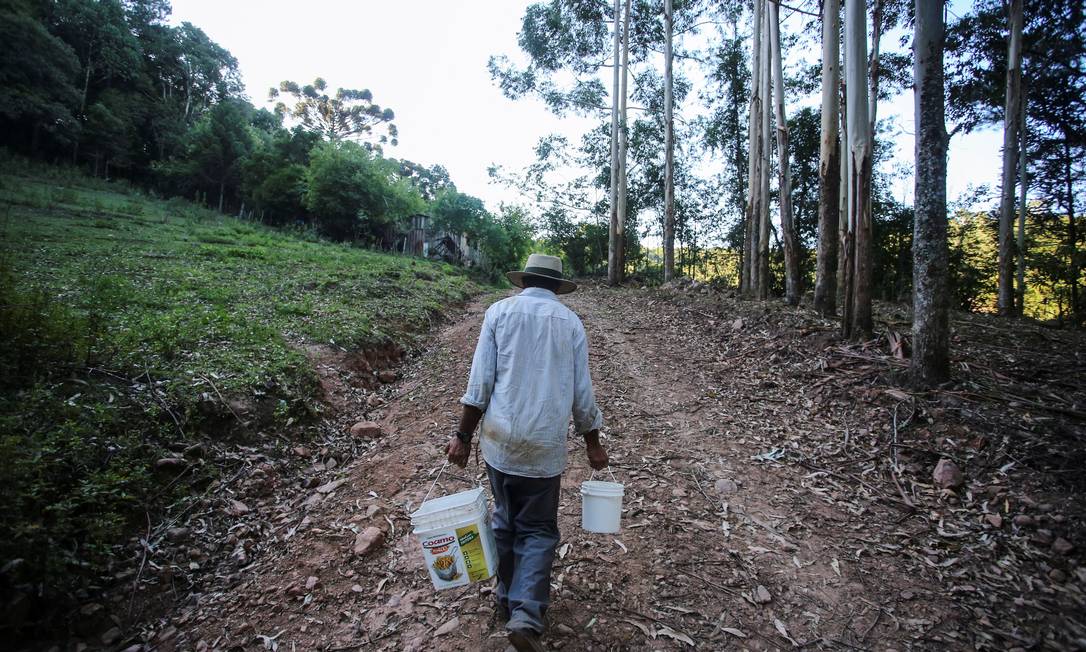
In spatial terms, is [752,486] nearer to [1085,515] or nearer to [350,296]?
[1085,515]

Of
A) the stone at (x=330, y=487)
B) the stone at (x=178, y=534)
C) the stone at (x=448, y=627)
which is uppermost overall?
the stone at (x=330, y=487)

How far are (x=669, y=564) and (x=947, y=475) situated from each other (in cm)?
253

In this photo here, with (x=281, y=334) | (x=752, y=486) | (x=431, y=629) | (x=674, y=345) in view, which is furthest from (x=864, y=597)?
(x=281, y=334)

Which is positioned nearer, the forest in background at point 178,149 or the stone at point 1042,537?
the stone at point 1042,537

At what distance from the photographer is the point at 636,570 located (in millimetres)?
3182

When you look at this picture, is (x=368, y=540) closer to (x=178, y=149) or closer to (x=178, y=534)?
(x=178, y=534)

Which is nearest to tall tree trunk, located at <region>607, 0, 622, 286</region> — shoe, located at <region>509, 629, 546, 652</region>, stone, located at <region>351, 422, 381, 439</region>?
stone, located at <region>351, 422, 381, 439</region>

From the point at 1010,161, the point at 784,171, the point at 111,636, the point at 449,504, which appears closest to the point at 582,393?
the point at 449,504

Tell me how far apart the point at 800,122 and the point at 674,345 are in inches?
607

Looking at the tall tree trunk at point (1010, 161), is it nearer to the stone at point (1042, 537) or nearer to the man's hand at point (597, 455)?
the stone at point (1042, 537)

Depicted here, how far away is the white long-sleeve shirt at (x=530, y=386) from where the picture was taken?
8.27 ft

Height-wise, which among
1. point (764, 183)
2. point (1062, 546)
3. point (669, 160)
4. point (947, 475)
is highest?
point (669, 160)

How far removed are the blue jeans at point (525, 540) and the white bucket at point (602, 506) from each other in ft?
1.23

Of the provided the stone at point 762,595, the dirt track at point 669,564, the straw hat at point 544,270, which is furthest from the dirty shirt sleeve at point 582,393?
the stone at point 762,595
